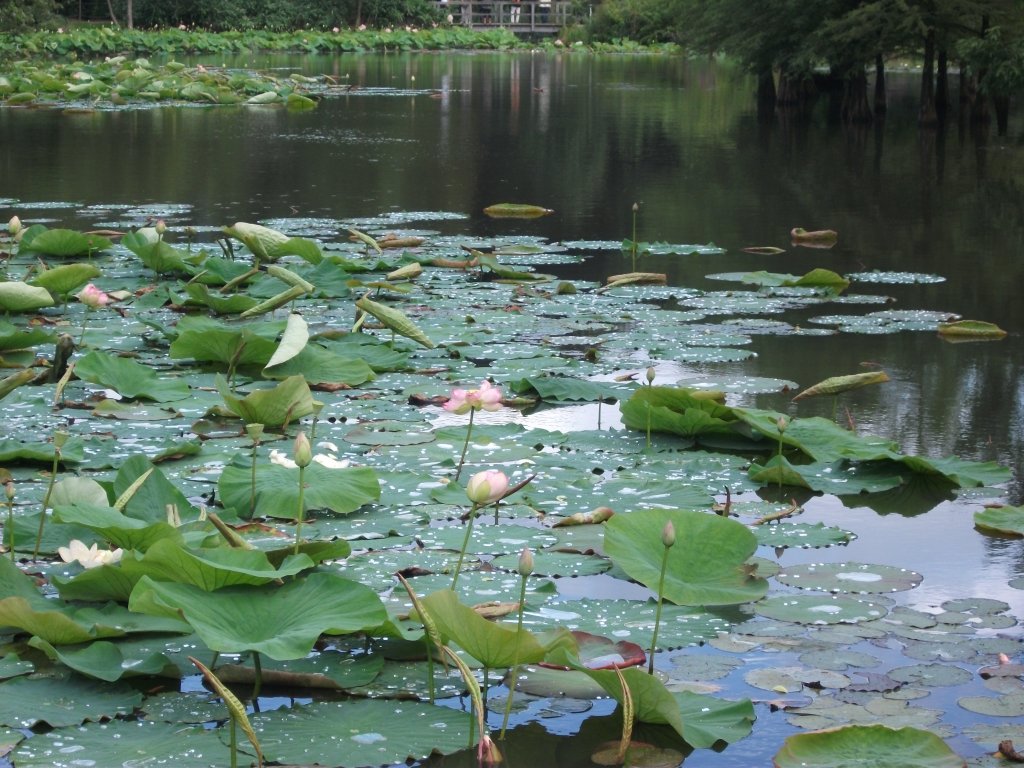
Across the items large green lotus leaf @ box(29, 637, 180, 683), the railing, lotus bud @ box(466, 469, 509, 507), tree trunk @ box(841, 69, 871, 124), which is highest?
the railing

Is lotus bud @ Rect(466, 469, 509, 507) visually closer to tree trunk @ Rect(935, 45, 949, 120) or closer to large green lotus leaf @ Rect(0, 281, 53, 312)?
large green lotus leaf @ Rect(0, 281, 53, 312)

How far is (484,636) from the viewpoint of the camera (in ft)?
5.00

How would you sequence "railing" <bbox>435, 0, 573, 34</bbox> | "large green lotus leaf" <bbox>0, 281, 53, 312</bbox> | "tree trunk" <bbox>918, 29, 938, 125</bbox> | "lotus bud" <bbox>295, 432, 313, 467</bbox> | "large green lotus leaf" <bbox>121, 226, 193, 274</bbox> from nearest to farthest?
"lotus bud" <bbox>295, 432, 313, 467</bbox> < "large green lotus leaf" <bbox>0, 281, 53, 312</bbox> < "large green lotus leaf" <bbox>121, 226, 193, 274</bbox> < "tree trunk" <bbox>918, 29, 938, 125</bbox> < "railing" <bbox>435, 0, 573, 34</bbox>

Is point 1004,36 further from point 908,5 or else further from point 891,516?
point 891,516

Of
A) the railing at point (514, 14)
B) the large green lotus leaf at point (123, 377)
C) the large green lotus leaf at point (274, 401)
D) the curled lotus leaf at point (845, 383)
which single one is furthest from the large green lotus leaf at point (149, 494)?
the railing at point (514, 14)

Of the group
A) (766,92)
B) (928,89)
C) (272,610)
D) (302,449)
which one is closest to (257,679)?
(272,610)

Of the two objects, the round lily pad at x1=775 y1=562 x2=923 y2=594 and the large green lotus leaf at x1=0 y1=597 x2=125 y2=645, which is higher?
the large green lotus leaf at x1=0 y1=597 x2=125 y2=645

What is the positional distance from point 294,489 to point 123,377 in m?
0.94

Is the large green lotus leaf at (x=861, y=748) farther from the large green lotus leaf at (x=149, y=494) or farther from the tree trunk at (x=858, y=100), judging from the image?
the tree trunk at (x=858, y=100)

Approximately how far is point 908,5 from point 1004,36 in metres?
1.74

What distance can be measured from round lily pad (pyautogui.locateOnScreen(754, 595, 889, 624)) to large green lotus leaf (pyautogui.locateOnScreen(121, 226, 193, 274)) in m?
3.09

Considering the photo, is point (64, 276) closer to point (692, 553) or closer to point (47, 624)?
point (47, 624)

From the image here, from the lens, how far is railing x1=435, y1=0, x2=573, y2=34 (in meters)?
53.0

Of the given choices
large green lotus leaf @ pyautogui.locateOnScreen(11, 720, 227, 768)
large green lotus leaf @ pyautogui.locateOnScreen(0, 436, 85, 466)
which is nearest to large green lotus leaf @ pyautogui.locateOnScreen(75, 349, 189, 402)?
large green lotus leaf @ pyautogui.locateOnScreen(0, 436, 85, 466)
